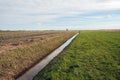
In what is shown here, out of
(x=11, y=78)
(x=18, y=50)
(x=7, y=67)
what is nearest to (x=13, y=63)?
(x=7, y=67)

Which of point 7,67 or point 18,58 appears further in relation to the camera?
point 18,58

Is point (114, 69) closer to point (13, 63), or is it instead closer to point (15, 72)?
point (15, 72)

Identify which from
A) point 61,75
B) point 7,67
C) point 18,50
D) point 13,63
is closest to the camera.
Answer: point 61,75

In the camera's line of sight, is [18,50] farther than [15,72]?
Yes

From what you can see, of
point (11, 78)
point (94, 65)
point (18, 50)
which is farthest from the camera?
point (18, 50)

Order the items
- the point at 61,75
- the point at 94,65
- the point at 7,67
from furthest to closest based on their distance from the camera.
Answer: the point at 7,67
the point at 94,65
the point at 61,75

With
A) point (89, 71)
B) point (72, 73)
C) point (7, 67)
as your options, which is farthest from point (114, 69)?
point (7, 67)

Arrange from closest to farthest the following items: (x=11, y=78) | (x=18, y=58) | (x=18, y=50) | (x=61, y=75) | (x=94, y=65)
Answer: (x=61, y=75) < (x=11, y=78) < (x=94, y=65) < (x=18, y=58) < (x=18, y=50)

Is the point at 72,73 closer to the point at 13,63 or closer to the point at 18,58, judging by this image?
the point at 13,63
